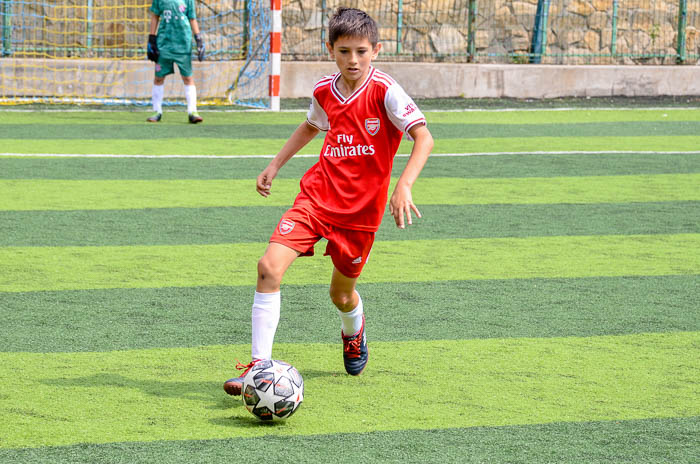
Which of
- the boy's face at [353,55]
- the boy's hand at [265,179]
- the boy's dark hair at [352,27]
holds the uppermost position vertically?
the boy's dark hair at [352,27]

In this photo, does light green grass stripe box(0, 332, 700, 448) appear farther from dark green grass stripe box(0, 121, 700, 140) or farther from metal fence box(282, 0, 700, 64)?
metal fence box(282, 0, 700, 64)

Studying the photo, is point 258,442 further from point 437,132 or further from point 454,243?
point 437,132

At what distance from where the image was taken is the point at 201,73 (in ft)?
60.5

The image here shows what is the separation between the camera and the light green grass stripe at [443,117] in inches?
590

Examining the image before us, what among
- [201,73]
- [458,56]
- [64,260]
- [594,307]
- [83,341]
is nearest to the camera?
[83,341]

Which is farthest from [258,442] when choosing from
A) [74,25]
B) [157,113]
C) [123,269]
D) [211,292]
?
[74,25]

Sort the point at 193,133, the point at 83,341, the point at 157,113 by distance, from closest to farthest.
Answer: the point at 83,341 < the point at 193,133 < the point at 157,113

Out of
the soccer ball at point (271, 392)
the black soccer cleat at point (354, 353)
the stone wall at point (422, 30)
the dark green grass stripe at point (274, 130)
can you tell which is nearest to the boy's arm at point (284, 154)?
the black soccer cleat at point (354, 353)

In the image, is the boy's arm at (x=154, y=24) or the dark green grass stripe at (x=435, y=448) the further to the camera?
the boy's arm at (x=154, y=24)

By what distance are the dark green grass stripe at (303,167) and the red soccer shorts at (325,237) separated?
5.96 metres

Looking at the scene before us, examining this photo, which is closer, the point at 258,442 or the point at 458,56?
the point at 258,442

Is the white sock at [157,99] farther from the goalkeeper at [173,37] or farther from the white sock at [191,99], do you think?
the white sock at [191,99]

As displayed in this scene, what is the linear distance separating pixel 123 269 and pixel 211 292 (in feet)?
2.64

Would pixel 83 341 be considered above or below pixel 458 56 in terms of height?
below
